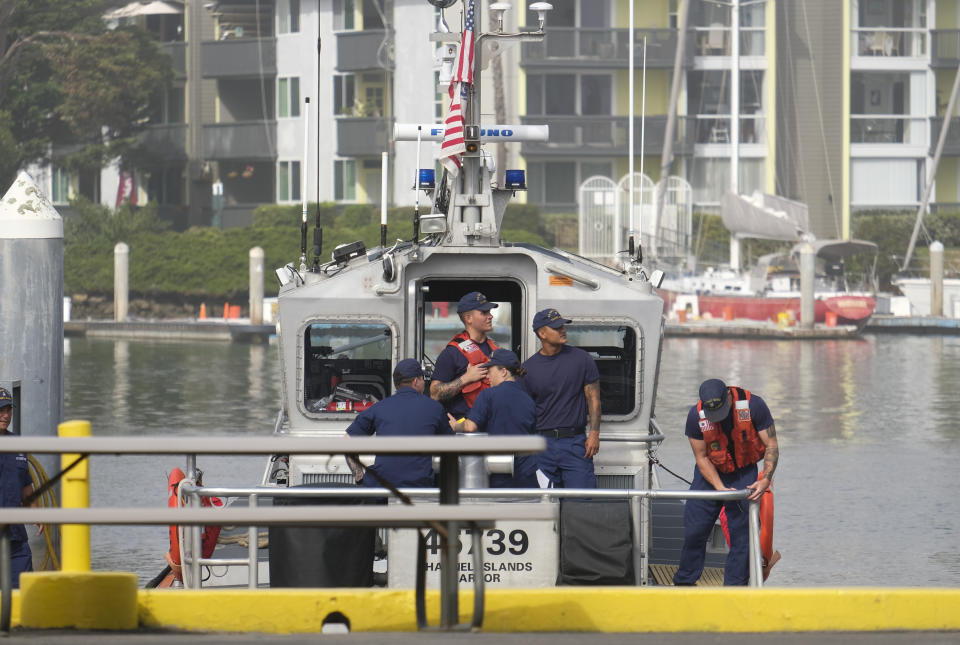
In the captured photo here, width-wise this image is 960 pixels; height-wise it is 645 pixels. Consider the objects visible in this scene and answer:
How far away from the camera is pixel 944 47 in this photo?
6412cm

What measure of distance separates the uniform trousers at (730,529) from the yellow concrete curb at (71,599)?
15.4 feet

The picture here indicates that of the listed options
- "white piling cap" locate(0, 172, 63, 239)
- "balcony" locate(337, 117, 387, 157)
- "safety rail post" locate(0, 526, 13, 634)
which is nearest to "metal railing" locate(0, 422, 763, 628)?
"safety rail post" locate(0, 526, 13, 634)

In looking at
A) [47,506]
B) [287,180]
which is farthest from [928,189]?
[47,506]

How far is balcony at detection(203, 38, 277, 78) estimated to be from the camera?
62.8 metres

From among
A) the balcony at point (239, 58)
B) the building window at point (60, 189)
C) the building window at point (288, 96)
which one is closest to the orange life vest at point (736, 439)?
the building window at point (288, 96)

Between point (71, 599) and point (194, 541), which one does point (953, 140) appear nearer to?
point (194, 541)

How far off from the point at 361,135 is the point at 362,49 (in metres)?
3.23

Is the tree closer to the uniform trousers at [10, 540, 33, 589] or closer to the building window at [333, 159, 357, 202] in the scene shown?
the building window at [333, 159, 357, 202]

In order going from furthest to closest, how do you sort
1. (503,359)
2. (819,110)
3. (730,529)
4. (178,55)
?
(178,55) < (819,110) < (503,359) < (730,529)

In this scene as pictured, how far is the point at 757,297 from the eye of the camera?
5038 cm

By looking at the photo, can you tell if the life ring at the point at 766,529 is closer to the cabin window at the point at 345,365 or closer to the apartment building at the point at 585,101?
the cabin window at the point at 345,365

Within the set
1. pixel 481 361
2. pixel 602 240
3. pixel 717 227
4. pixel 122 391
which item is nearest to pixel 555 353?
pixel 481 361

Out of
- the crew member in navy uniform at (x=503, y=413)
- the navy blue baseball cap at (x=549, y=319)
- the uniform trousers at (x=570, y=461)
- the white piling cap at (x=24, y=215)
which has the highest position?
the white piling cap at (x=24, y=215)

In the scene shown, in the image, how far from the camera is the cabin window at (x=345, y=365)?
36.5 ft
